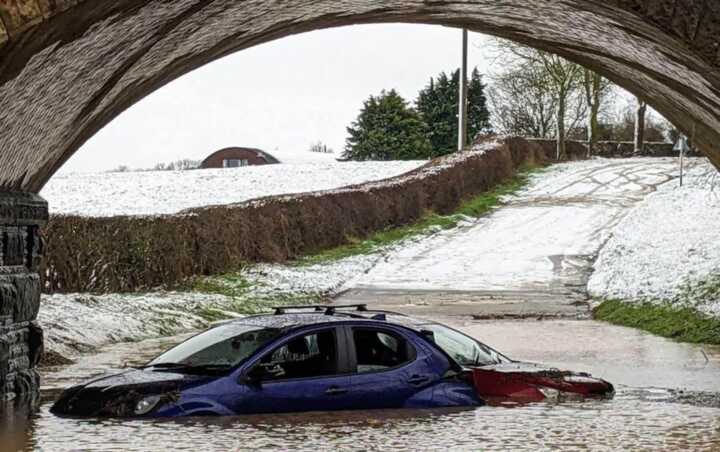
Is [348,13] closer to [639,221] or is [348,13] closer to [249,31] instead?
[249,31]

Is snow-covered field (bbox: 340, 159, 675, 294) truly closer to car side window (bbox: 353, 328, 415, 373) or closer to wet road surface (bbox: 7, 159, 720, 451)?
wet road surface (bbox: 7, 159, 720, 451)

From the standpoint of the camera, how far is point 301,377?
10.9 meters

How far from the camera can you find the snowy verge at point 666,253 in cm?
2488

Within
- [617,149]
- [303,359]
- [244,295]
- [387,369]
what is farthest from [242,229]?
[617,149]

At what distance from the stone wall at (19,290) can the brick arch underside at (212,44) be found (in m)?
0.24

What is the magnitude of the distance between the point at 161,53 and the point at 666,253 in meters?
22.2

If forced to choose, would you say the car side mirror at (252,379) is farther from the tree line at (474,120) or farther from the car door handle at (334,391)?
the tree line at (474,120)

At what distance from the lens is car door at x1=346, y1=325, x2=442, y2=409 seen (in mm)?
11062

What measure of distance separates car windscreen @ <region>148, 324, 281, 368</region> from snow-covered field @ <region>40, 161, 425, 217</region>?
110 feet

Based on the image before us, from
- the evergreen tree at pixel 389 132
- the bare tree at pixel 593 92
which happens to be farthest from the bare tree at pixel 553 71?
the evergreen tree at pixel 389 132

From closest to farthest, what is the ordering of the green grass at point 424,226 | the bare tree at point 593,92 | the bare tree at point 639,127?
1. the green grass at point 424,226
2. the bare tree at point 593,92
3. the bare tree at point 639,127

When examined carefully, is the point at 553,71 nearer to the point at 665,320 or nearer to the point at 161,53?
the point at 665,320

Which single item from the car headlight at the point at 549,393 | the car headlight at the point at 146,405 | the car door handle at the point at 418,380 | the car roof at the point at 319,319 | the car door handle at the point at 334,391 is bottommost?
the car headlight at the point at 549,393

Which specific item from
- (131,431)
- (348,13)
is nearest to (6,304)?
(131,431)
